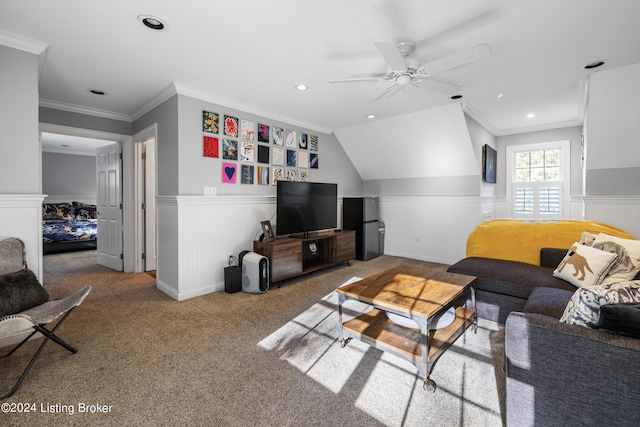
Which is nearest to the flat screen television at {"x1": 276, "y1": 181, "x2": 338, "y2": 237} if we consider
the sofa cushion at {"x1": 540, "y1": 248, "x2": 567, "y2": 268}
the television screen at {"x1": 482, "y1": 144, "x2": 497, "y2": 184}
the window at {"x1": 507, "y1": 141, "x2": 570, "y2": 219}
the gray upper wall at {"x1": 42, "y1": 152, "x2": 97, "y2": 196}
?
the television screen at {"x1": 482, "y1": 144, "x2": 497, "y2": 184}

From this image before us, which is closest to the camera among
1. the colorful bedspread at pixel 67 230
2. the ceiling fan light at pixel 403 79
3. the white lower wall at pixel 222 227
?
the ceiling fan light at pixel 403 79

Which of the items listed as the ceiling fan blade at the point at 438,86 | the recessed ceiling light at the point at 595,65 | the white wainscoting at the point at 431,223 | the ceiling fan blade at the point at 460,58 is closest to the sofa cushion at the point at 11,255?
the ceiling fan blade at the point at 460,58

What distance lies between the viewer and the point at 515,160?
5.62 metres

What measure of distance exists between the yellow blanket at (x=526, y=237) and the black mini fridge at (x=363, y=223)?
2.06 m

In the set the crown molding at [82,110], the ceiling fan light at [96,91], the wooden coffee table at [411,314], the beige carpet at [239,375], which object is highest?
the ceiling fan light at [96,91]

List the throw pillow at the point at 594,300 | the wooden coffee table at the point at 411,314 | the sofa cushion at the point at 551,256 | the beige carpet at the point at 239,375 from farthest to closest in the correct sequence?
the sofa cushion at the point at 551,256, the wooden coffee table at the point at 411,314, the beige carpet at the point at 239,375, the throw pillow at the point at 594,300

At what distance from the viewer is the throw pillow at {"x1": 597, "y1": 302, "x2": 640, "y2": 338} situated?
1.05 meters

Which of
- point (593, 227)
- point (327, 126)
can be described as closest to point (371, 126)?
point (327, 126)

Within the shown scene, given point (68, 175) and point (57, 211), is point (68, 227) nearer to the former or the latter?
point (57, 211)

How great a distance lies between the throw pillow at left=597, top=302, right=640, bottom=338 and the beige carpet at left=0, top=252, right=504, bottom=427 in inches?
30.3

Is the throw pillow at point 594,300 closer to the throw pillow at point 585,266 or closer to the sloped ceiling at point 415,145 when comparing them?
the throw pillow at point 585,266

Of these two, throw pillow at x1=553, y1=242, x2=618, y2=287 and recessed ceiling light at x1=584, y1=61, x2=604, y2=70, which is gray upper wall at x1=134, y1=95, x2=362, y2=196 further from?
recessed ceiling light at x1=584, y1=61, x2=604, y2=70

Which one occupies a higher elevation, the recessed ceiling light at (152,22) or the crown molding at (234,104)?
the recessed ceiling light at (152,22)

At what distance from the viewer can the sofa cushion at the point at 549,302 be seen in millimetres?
1818
